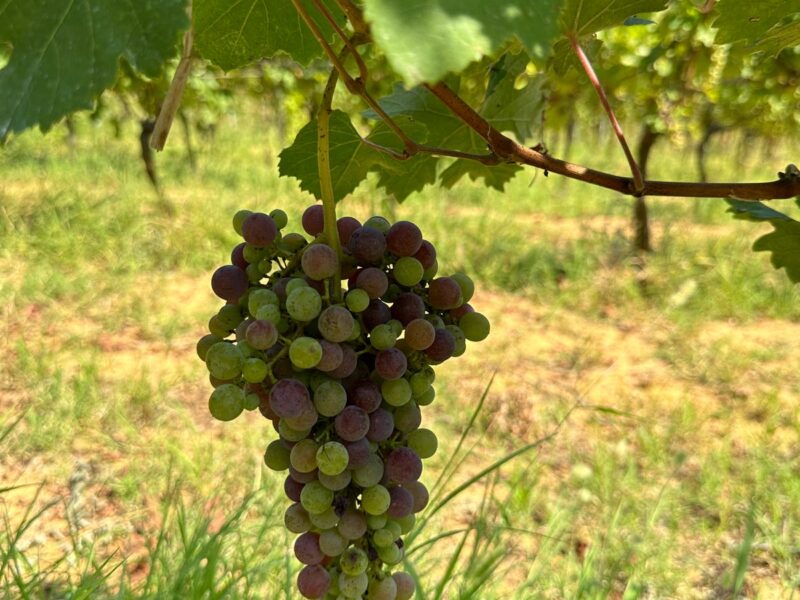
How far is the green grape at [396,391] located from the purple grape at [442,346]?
0.14 ft

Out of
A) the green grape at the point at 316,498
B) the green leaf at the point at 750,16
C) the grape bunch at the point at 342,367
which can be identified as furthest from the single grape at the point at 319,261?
the green leaf at the point at 750,16

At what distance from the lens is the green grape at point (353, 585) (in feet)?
2.28

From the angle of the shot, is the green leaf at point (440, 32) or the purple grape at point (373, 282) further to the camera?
the purple grape at point (373, 282)

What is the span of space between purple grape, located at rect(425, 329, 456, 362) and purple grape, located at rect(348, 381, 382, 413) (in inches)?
2.6

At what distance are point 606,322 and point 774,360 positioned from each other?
0.97 m

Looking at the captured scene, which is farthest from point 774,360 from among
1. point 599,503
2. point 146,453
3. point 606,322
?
point 146,453

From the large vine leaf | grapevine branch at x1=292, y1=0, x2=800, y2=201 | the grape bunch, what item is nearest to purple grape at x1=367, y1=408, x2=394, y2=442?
the grape bunch

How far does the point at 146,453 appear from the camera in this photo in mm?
2738

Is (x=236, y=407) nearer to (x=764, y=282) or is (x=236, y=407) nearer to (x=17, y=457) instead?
(x=17, y=457)

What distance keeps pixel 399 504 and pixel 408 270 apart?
0.23 meters

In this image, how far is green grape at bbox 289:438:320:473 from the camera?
0.66 m

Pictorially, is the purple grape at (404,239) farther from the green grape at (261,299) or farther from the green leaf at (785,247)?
the green leaf at (785,247)

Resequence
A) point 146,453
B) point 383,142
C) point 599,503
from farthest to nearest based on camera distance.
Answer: point 146,453, point 599,503, point 383,142

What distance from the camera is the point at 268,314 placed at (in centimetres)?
62
